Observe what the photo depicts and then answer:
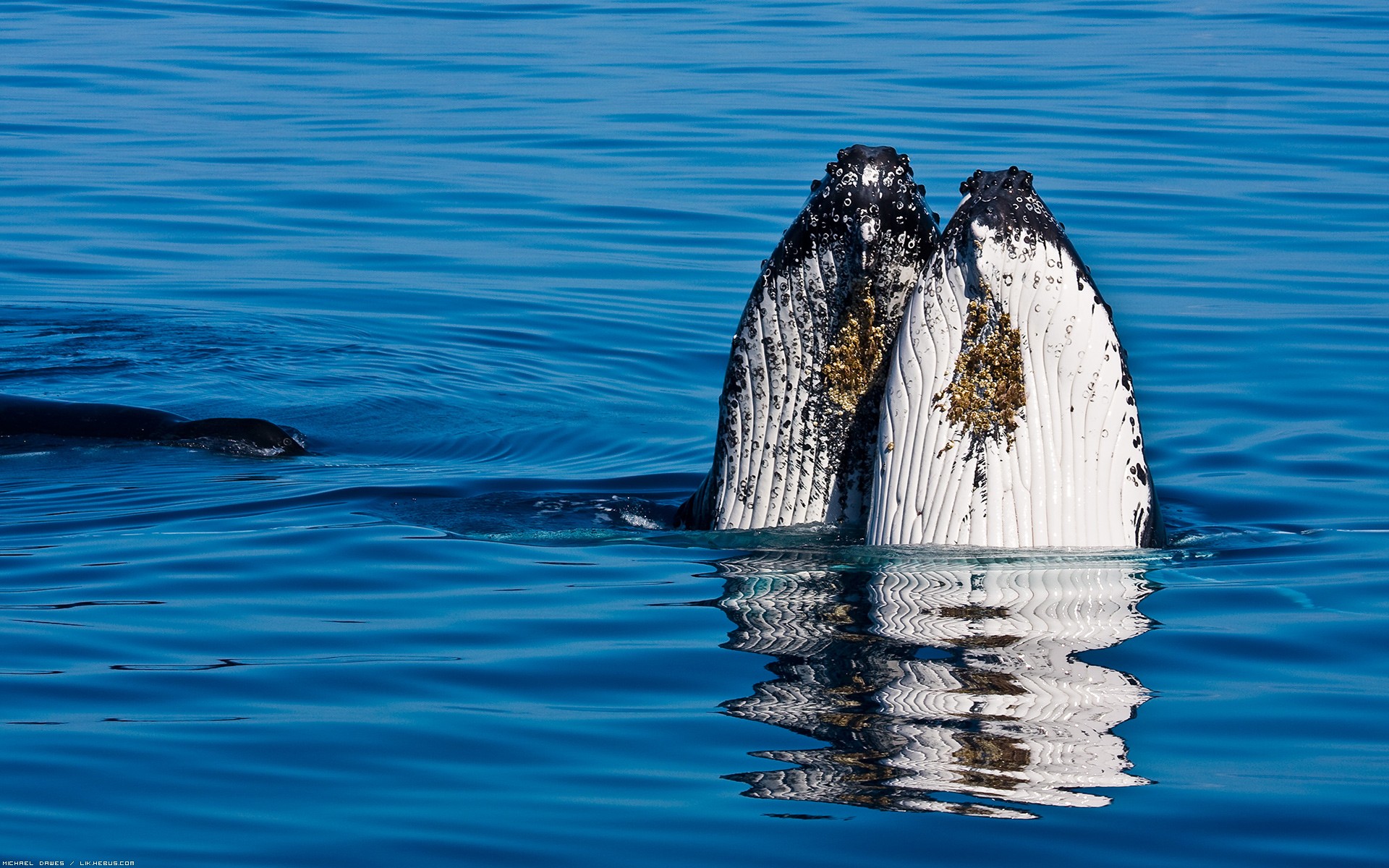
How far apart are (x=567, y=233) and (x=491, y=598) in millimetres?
11485

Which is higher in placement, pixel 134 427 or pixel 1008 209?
pixel 1008 209

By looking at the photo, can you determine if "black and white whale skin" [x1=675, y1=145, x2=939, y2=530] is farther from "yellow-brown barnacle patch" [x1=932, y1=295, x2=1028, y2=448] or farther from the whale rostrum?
"yellow-brown barnacle patch" [x1=932, y1=295, x2=1028, y2=448]

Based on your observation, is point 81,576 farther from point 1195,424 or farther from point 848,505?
point 1195,424

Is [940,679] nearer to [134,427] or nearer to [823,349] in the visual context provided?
[823,349]

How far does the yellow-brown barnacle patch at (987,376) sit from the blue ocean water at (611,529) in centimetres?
55

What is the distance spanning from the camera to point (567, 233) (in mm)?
18453

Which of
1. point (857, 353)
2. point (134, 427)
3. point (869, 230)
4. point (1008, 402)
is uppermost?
point (869, 230)

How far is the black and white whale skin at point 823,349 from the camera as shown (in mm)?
6816

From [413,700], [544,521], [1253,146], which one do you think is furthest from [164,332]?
[1253,146]

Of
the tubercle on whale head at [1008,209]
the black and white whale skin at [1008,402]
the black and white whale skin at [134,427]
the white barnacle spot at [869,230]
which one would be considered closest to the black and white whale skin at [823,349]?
the white barnacle spot at [869,230]

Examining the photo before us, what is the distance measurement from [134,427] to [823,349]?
518 centimetres

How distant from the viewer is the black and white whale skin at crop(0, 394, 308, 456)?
1054cm

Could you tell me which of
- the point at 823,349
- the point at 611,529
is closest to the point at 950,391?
the point at 823,349

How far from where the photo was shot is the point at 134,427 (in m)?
10.7
